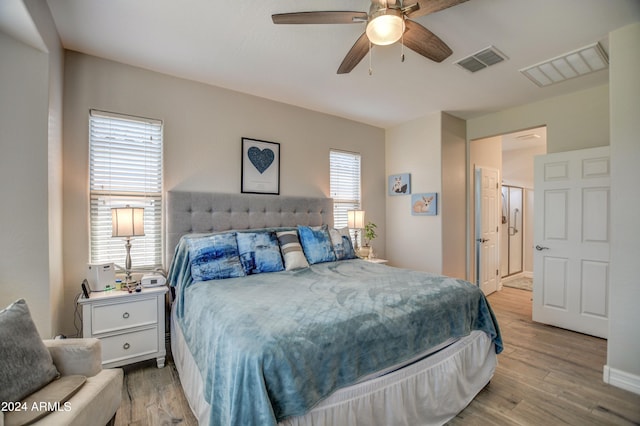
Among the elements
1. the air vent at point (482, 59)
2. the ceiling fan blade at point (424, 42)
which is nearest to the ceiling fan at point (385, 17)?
the ceiling fan blade at point (424, 42)

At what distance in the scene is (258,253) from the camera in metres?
2.65

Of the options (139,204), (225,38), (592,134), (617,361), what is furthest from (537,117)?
(139,204)

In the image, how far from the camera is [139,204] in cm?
282

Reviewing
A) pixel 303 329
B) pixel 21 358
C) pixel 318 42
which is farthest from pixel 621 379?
pixel 21 358

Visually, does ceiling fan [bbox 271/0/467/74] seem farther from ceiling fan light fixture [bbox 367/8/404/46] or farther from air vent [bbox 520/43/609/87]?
air vent [bbox 520/43/609/87]

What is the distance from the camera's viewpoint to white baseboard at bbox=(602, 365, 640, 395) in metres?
2.15

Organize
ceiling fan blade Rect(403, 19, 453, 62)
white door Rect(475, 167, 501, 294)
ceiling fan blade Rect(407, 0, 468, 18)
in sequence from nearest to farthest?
1. ceiling fan blade Rect(407, 0, 468, 18)
2. ceiling fan blade Rect(403, 19, 453, 62)
3. white door Rect(475, 167, 501, 294)

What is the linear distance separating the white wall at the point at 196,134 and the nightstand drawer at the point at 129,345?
0.57 metres

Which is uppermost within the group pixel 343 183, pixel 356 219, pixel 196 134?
pixel 196 134

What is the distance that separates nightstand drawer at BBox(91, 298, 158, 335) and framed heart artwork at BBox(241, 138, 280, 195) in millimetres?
1534

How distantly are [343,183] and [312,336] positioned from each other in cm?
322

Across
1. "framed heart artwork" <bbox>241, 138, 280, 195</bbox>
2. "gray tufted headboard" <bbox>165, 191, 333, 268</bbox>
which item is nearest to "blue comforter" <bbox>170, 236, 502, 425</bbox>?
"gray tufted headboard" <bbox>165, 191, 333, 268</bbox>

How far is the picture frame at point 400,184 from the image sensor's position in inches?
175

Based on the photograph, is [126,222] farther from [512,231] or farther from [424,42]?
[512,231]
